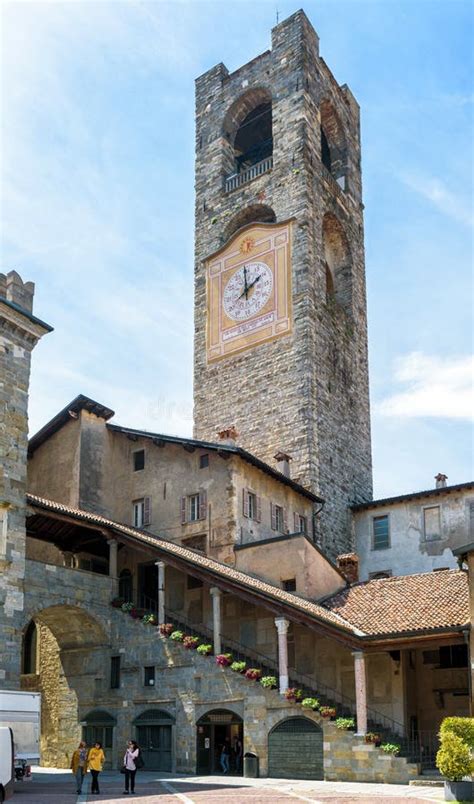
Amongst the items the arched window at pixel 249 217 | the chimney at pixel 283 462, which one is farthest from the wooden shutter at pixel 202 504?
the arched window at pixel 249 217

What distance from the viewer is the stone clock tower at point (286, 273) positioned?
1721 inches

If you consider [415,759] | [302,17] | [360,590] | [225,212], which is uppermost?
[302,17]

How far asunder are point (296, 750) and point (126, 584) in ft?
37.1

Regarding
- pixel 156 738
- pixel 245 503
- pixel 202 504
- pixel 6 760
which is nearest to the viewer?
pixel 6 760

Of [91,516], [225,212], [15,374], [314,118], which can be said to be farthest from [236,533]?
[314,118]

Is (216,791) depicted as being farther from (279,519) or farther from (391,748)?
(279,519)

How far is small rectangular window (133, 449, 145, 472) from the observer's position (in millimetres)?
38906

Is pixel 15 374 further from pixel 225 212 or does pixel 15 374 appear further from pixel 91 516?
pixel 225 212

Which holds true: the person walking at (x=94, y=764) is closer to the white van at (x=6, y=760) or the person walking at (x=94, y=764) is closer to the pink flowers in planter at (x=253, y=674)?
the white van at (x=6, y=760)

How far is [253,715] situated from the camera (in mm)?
27547

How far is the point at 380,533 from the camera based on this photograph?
41688 mm

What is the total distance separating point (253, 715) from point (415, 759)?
4716 millimetres

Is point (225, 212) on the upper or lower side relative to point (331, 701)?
upper

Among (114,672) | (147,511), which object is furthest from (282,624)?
(147,511)
